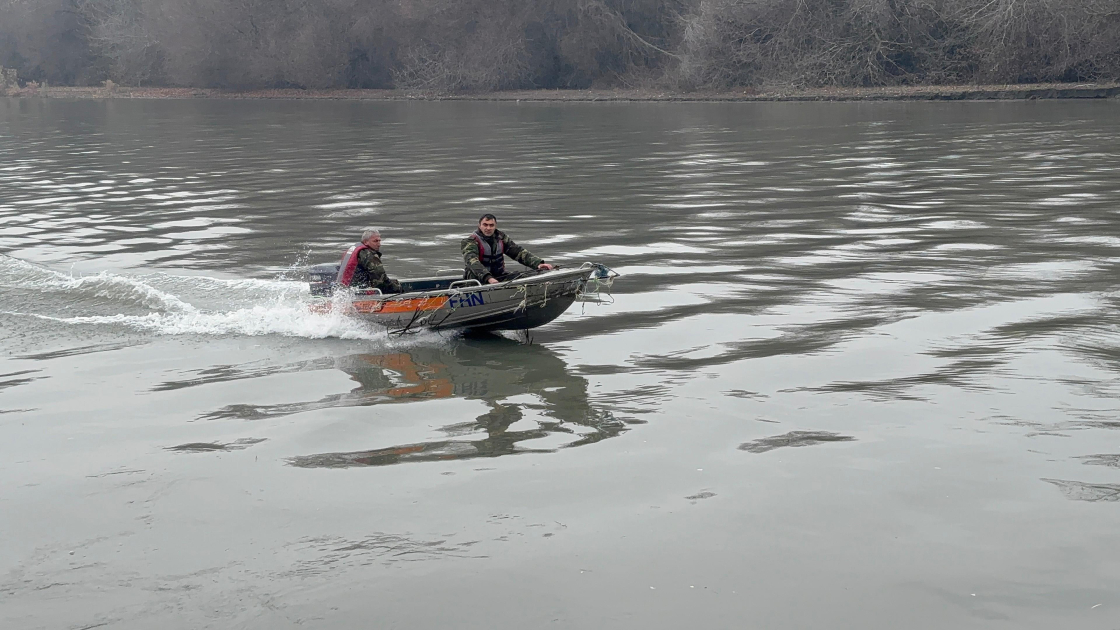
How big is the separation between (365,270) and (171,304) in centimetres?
294

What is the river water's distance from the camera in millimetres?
6516

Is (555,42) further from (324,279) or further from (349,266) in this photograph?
(349,266)

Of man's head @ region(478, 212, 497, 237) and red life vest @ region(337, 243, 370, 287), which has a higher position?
man's head @ region(478, 212, 497, 237)

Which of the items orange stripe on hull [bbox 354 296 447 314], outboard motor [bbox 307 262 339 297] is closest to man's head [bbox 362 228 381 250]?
outboard motor [bbox 307 262 339 297]

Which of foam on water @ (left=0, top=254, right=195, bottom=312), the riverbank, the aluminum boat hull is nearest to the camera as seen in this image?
the aluminum boat hull

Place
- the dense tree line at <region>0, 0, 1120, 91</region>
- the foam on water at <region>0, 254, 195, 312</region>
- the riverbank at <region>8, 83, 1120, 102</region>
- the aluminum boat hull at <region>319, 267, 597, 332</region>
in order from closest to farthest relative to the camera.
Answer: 1. the aluminum boat hull at <region>319, 267, 597, 332</region>
2. the foam on water at <region>0, 254, 195, 312</region>
3. the riverbank at <region>8, 83, 1120, 102</region>
4. the dense tree line at <region>0, 0, 1120, 91</region>

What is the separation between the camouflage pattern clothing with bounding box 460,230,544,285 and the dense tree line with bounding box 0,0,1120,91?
3776 centimetres

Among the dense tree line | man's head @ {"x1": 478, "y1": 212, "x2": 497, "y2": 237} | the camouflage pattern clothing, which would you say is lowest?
the camouflage pattern clothing

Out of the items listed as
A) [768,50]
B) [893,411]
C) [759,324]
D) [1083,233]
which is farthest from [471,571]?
[768,50]

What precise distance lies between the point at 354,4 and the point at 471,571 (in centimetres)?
6680

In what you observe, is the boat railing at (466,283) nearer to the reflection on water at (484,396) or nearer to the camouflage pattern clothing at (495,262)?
the camouflage pattern clothing at (495,262)

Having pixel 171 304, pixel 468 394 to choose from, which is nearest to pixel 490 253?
pixel 468 394

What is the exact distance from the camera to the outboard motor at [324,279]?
1294 centimetres

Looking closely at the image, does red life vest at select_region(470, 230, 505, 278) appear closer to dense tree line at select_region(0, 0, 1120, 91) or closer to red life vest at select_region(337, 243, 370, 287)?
red life vest at select_region(337, 243, 370, 287)
